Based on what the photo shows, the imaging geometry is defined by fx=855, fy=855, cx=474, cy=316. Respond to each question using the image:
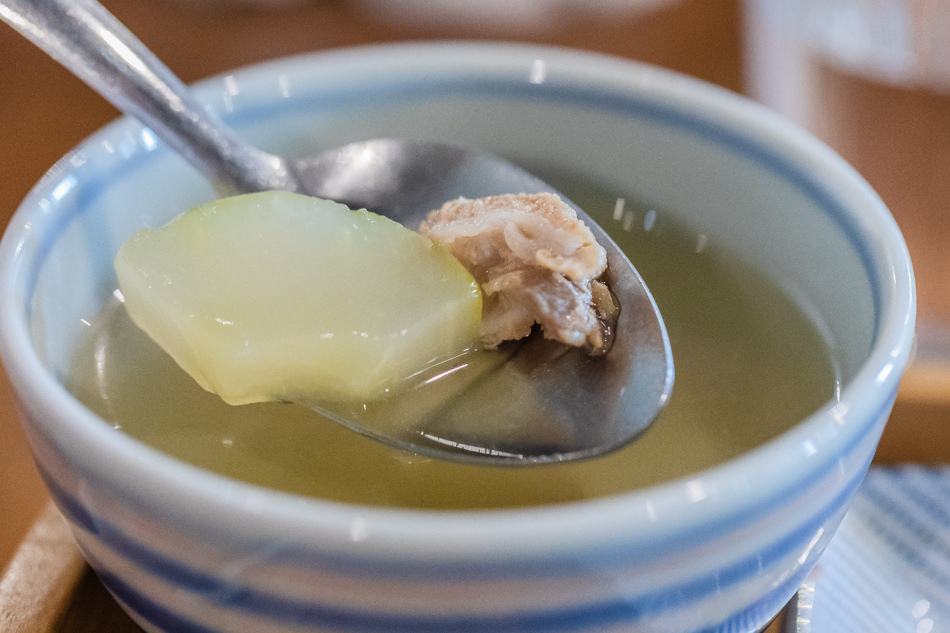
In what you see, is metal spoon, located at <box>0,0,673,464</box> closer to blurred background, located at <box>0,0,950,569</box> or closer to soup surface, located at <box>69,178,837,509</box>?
soup surface, located at <box>69,178,837,509</box>

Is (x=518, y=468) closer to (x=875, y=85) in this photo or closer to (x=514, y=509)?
(x=514, y=509)


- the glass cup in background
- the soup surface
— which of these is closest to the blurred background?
the glass cup in background

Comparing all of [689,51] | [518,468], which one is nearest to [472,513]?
[518,468]

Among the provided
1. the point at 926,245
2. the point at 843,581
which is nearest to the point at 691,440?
the point at 843,581

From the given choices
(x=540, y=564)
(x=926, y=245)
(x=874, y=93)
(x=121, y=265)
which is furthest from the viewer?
(x=874, y=93)

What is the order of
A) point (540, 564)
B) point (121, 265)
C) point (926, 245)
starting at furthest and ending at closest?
1. point (926, 245)
2. point (121, 265)
3. point (540, 564)

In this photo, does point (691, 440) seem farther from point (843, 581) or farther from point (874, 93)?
point (874, 93)

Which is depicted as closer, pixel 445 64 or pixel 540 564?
pixel 540 564

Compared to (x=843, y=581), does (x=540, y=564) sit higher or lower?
higher
